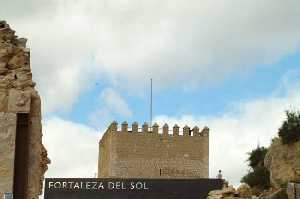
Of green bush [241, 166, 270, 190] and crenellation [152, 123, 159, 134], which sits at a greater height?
crenellation [152, 123, 159, 134]

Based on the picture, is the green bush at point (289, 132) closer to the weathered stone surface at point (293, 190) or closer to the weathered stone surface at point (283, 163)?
the weathered stone surface at point (283, 163)

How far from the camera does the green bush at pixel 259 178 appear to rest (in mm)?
39281

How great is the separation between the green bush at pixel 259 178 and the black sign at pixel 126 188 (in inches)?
90.5

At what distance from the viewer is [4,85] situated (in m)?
7.66

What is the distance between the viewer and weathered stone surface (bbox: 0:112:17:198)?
7.41 meters

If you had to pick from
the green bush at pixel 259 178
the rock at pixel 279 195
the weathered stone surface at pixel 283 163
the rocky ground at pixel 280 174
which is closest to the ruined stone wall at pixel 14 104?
the rocky ground at pixel 280 174

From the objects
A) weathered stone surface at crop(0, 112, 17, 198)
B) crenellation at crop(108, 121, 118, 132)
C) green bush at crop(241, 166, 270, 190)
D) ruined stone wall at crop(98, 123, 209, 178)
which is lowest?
weathered stone surface at crop(0, 112, 17, 198)

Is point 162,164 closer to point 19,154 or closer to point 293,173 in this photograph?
point 293,173

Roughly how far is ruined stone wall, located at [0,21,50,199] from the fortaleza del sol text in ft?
99.8

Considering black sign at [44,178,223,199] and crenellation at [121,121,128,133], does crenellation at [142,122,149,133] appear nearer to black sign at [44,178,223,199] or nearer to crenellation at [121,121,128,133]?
crenellation at [121,121,128,133]

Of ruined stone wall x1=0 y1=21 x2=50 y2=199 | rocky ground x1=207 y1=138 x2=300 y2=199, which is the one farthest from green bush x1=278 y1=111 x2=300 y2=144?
ruined stone wall x1=0 y1=21 x2=50 y2=199

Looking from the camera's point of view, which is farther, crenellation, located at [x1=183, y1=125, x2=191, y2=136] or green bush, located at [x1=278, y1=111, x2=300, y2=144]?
crenellation, located at [x1=183, y1=125, x2=191, y2=136]

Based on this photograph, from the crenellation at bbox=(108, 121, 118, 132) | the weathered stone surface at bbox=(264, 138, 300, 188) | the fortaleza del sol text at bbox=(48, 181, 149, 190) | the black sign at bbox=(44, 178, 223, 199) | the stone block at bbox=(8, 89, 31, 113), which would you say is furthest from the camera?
the crenellation at bbox=(108, 121, 118, 132)

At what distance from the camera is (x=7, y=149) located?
7.49 m
